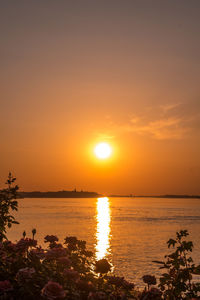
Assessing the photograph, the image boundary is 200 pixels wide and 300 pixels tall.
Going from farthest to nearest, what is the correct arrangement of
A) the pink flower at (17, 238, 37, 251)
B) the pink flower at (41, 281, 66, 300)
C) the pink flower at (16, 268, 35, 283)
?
the pink flower at (17, 238, 37, 251), the pink flower at (16, 268, 35, 283), the pink flower at (41, 281, 66, 300)

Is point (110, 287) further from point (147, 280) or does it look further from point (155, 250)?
point (155, 250)

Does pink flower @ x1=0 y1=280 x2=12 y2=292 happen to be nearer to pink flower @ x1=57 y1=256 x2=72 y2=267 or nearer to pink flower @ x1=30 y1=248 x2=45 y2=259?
pink flower @ x1=30 y1=248 x2=45 y2=259

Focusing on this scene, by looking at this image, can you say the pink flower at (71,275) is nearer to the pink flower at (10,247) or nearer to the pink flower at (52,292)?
the pink flower at (52,292)

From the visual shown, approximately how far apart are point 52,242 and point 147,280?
1746 mm

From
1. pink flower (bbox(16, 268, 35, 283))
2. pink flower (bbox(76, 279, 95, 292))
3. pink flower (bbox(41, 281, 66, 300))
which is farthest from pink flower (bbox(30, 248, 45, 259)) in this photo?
pink flower (bbox(41, 281, 66, 300))

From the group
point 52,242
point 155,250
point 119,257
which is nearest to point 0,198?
point 52,242

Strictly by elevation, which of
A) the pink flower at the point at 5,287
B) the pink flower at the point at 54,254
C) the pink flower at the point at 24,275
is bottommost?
the pink flower at the point at 5,287

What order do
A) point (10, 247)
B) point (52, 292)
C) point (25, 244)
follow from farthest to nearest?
point (10, 247) → point (25, 244) → point (52, 292)

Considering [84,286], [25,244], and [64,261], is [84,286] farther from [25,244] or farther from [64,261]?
[25,244]

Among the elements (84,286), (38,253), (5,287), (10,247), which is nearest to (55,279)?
(84,286)

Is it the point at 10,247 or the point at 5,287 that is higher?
the point at 10,247

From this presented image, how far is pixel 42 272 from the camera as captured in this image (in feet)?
15.3

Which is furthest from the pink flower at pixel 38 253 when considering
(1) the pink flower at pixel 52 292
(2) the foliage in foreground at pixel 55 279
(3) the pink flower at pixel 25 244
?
(1) the pink flower at pixel 52 292

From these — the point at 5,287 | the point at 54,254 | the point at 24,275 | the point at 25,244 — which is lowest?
the point at 5,287
